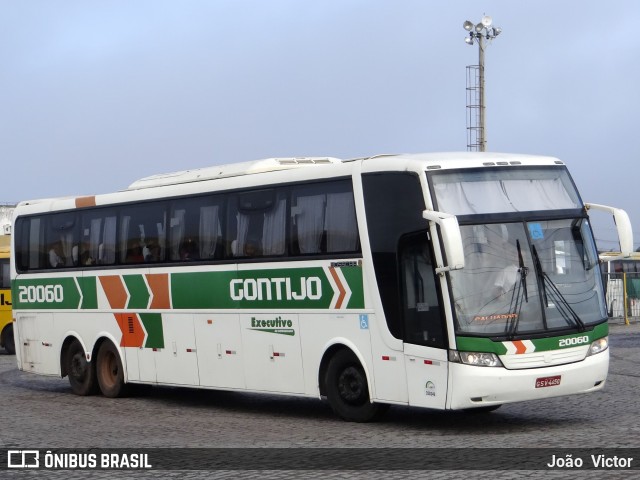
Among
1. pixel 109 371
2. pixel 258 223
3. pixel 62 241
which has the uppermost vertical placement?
pixel 258 223

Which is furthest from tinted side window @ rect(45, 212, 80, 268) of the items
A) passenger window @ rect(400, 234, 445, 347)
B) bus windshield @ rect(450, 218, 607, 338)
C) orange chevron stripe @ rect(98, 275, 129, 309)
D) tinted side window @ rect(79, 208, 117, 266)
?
bus windshield @ rect(450, 218, 607, 338)

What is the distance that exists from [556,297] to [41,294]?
11573 millimetres

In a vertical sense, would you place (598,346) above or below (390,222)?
below

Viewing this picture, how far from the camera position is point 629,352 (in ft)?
93.1

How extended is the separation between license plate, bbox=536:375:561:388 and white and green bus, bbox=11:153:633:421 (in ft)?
0.08

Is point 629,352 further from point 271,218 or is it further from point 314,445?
point 314,445

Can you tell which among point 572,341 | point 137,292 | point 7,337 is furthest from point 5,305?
point 572,341

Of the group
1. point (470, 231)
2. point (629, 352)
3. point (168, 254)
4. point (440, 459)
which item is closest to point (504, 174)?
point (470, 231)

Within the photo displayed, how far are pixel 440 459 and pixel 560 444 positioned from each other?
58.9 inches

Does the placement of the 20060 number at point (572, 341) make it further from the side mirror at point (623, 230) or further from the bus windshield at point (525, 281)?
the side mirror at point (623, 230)

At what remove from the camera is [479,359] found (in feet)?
47.1

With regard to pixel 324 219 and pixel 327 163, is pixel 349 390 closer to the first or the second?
pixel 324 219

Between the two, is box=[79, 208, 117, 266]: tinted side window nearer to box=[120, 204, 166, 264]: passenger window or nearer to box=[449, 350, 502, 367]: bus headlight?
box=[120, 204, 166, 264]: passenger window

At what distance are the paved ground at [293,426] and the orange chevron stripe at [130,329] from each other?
999 millimetres
